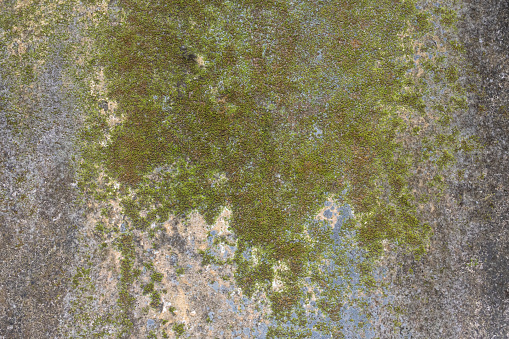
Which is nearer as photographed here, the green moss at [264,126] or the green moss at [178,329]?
the green moss at [178,329]

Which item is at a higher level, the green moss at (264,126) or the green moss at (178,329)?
the green moss at (264,126)

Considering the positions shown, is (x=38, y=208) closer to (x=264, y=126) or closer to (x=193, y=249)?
(x=193, y=249)

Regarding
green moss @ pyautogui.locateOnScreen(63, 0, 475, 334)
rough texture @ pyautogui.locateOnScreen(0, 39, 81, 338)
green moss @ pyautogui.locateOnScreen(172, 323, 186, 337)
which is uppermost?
green moss @ pyautogui.locateOnScreen(63, 0, 475, 334)

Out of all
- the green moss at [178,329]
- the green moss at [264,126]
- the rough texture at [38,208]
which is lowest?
the green moss at [178,329]

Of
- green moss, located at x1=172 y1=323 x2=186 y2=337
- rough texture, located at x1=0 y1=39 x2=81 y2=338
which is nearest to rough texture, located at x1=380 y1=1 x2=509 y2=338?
green moss, located at x1=172 y1=323 x2=186 y2=337

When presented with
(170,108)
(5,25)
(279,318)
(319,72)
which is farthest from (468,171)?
(5,25)

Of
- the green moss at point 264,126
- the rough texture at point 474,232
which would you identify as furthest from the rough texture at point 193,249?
the green moss at point 264,126

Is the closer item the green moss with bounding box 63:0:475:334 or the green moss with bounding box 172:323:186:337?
the green moss with bounding box 172:323:186:337

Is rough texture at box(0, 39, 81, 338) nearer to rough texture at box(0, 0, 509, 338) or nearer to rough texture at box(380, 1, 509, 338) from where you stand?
rough texture at box(0, 0, 509, 338)

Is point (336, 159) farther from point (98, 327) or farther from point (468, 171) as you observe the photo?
point (98, 327)

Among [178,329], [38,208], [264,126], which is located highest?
[264,126]

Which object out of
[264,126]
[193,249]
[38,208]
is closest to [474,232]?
[264,126]

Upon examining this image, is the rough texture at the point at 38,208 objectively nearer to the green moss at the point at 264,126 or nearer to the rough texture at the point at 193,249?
the rough texture at the point at 193,249
